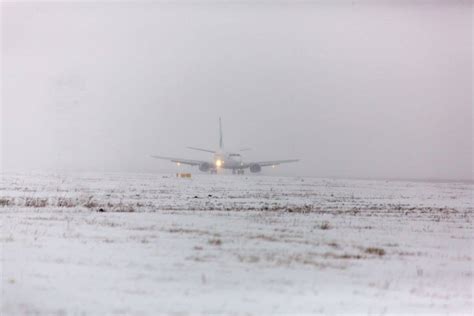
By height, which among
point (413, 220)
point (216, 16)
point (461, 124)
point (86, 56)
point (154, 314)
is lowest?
point (154, 314)

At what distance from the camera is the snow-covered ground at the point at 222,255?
2584 mm

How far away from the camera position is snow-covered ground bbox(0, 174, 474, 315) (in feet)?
8.48

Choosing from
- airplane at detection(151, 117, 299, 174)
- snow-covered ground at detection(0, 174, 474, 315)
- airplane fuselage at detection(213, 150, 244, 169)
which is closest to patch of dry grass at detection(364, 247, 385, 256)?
snow-covered ground at detection(0, 174, 474, 315)

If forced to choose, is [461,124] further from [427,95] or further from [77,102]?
[77,102]

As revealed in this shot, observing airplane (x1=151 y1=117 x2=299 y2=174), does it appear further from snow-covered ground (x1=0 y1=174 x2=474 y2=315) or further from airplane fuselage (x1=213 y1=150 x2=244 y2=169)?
snow-covered ground (x1=0 y1=174 x2=474 y2=315)

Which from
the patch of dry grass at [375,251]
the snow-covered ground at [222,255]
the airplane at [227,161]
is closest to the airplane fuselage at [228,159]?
the airplane at [227,161]

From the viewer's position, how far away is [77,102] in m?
3.26

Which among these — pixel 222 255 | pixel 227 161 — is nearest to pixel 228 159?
pixel 227 161

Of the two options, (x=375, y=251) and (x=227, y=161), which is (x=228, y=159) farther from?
(x=375, y=251)

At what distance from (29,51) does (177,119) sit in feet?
3.29

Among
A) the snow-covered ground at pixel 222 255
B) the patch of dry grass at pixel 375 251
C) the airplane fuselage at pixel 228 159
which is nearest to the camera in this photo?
the snow-covered ground at pixel 222 255

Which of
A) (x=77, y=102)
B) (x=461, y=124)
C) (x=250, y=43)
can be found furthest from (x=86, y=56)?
(x=461, y=124)

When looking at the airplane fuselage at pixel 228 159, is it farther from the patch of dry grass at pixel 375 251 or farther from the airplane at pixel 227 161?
the patch of dry grass at pixel 375 251

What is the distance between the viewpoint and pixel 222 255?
2867mm
